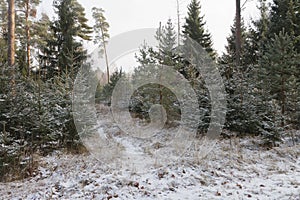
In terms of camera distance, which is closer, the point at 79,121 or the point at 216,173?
the point at 216,173

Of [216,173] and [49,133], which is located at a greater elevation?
[49,133]

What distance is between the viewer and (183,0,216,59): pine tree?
21.6 meters

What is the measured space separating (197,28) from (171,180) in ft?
60.9

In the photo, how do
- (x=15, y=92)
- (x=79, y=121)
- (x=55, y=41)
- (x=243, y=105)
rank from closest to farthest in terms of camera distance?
(x=15, y=92)
(x=79, y=121)
(x=243, y=105)
(x=55, y=41)

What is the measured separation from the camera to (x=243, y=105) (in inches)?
394

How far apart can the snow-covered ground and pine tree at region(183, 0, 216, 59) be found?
15.6m

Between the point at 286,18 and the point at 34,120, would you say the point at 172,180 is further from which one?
the point at 286,18

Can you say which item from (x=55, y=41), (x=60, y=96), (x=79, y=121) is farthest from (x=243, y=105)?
(x=55, y=41)

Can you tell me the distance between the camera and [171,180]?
5.64 metres

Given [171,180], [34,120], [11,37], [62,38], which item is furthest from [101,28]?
[171,180]

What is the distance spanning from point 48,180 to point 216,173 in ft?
13.9

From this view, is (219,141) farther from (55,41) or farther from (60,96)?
(55,41)

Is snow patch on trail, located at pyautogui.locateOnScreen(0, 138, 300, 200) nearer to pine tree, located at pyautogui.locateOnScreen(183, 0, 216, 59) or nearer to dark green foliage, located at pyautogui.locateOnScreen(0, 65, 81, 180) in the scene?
dark green foliage, located at pyautogui.locateOnScreen(0, 65, 81, 180)

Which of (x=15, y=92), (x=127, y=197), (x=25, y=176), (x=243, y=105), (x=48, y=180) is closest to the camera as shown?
(x=127, y=197)
